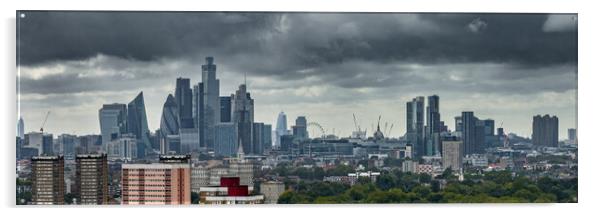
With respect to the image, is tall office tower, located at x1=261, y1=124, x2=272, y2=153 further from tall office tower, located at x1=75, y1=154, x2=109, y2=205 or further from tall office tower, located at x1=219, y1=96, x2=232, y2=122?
tall office tower, located at x1=75, y1=154, x2=109, y2=205

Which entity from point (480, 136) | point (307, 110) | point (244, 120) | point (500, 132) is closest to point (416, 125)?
point (480, 136)

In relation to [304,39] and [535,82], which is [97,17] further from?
[535,82]

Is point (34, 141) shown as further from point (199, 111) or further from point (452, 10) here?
point (452, 10)

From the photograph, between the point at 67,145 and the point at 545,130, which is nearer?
the point at 67,145

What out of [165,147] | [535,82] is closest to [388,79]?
[535,82]

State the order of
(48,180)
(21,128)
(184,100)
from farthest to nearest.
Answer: (184,100)
(48,180)
(21,128)

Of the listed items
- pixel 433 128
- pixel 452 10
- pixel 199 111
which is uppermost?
pixel 452 10

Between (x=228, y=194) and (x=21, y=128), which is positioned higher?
(x=21, y=128)
